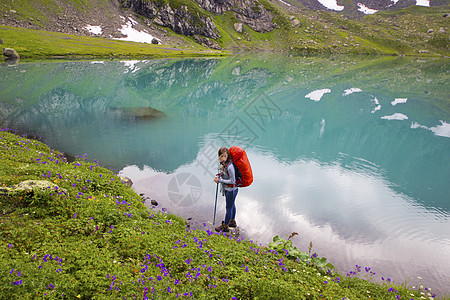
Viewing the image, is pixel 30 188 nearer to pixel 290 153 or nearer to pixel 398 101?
pixel 290 153

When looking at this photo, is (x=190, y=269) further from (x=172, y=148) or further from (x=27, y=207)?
(x=172, y=148)

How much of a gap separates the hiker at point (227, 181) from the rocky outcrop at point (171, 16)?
208 m

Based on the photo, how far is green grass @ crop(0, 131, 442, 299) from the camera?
5348 millimetres

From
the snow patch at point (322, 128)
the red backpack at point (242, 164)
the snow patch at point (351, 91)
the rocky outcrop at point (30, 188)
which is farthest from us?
the snow patch at point (351, 91)

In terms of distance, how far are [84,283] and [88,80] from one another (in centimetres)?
5477

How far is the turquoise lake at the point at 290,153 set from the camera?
11.7 meters

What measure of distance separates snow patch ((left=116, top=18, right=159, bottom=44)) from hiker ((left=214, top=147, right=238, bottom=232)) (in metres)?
168

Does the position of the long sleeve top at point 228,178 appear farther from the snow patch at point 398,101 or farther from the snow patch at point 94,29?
the snow patch at point 94,29

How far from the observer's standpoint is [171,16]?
621ft

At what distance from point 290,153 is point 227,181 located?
14.0 meters

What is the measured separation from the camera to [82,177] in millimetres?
10625

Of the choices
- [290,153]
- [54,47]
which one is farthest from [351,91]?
[54,47]

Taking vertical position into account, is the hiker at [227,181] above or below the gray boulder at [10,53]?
below

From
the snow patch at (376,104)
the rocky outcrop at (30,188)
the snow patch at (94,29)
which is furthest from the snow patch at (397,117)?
the snow patch at (94,29)
